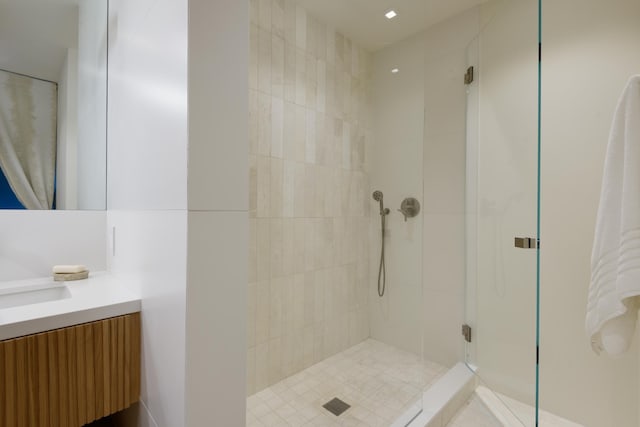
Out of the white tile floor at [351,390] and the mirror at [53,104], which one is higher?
the mirror at [53,104]

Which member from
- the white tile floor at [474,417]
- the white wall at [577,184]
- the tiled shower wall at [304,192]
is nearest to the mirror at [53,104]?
the tiled shower wall at [304,192]

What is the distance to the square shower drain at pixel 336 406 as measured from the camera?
1524 millimetres

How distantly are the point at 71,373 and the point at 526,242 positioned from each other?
67.8 inches

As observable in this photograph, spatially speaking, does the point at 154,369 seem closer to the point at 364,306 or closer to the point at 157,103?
the point at 157,103

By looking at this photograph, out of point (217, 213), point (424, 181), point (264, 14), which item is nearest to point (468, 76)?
point (424, 181)

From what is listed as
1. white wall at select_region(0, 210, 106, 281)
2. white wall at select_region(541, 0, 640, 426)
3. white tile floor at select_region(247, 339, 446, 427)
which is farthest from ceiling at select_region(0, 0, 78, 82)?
white wall at select_region(541, 0, 640, 426)

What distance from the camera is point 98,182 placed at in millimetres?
1289

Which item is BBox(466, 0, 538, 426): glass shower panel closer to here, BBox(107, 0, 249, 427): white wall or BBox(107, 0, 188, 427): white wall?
BBox(107, 0, 249, 427): white wall

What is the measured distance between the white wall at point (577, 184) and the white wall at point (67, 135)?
2316 millimetres

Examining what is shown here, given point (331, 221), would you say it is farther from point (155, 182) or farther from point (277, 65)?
point (155, 182)

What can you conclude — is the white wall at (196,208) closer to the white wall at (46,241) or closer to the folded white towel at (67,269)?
the folded white towel at (67,269)

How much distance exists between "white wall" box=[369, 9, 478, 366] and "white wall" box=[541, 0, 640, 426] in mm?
449

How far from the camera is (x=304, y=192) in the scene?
1.93 metres

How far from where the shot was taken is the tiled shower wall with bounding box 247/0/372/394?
170 cm
